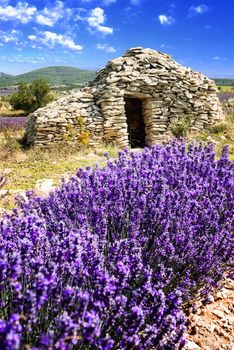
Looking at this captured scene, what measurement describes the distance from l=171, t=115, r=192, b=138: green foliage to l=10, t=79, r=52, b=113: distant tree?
1279 cm

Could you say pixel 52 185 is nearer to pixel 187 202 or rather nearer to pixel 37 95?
pixel 187 202

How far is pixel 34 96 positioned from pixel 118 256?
2147cm


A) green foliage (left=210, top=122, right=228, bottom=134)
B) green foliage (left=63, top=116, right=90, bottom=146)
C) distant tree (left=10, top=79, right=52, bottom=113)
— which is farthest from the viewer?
distant tree (left=10, top=79, right=52, bottom=113)

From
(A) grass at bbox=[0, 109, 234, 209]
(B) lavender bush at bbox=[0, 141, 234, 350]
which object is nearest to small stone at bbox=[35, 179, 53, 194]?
(A) grass at bbox=[0, 109, 234, 209]

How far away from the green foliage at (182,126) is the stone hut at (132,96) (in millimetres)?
65

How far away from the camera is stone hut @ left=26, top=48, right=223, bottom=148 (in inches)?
395

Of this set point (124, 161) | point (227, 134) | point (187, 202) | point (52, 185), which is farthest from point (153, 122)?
point (187, 202)

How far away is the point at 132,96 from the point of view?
35.6 feet

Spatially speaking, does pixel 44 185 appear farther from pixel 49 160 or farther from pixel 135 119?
pixel 135 119

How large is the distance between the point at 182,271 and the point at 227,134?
28.1 ft

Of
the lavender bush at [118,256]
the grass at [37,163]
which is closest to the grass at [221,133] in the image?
the grass at [37,163]

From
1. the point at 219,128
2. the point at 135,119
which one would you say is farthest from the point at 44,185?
the point at 135,119

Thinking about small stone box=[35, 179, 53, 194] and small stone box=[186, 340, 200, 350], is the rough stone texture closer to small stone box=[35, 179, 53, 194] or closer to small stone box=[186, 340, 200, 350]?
small stone box=[186, 340, 200, 350]

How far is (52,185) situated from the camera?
546 centimetres
